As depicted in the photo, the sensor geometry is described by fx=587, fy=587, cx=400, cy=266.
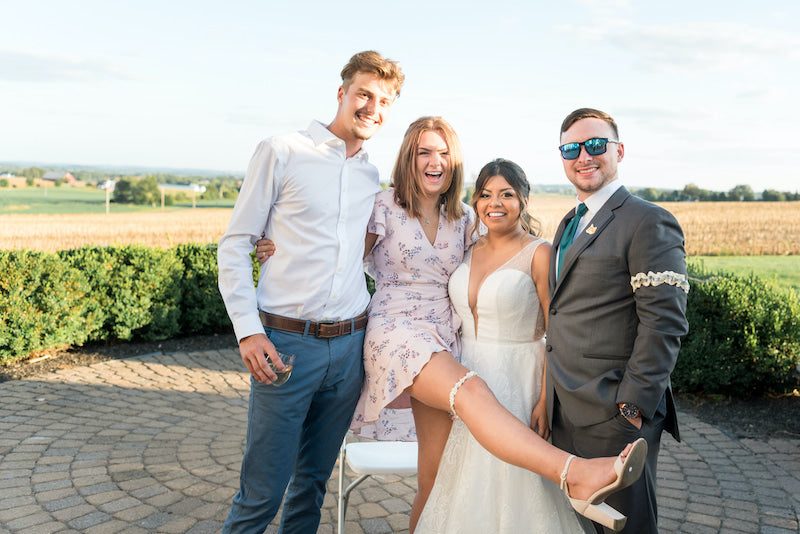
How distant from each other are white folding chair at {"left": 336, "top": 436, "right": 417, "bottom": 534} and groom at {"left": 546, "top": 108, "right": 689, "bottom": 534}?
931 millimetres

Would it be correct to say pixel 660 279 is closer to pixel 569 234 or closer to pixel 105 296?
pixel 569 234

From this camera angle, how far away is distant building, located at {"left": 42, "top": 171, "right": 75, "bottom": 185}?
67500mm

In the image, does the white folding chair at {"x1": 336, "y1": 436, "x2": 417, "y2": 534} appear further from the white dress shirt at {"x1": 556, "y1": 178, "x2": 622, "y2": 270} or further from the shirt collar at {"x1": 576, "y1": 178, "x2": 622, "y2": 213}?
the shirt collar at {"x1": 576, "y1": 178, "x2": 622, "y2": 213}

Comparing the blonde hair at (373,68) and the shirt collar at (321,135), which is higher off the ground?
the blonde hair at (373,68)

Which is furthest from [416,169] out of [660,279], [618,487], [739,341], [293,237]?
[739,341]

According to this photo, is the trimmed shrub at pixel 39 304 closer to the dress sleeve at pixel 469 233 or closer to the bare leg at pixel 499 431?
the dress sleeve at pixel 469 233

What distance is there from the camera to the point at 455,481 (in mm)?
3107

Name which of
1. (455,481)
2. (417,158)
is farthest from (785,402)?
(417,158)

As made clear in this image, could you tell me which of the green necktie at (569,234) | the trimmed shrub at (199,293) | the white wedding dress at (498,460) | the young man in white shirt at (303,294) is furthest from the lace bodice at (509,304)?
the trimmed shrub at (199,293)

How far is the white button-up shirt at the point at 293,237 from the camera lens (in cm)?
281

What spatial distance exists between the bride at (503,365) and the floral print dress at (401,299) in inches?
5.0

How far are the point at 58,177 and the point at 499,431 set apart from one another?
77.6 m

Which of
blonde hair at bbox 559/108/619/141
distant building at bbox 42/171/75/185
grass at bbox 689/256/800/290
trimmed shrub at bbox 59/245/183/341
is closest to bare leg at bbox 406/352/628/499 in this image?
blonde hair at bbox 559/108/619/141

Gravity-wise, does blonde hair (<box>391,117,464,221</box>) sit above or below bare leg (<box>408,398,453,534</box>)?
above
